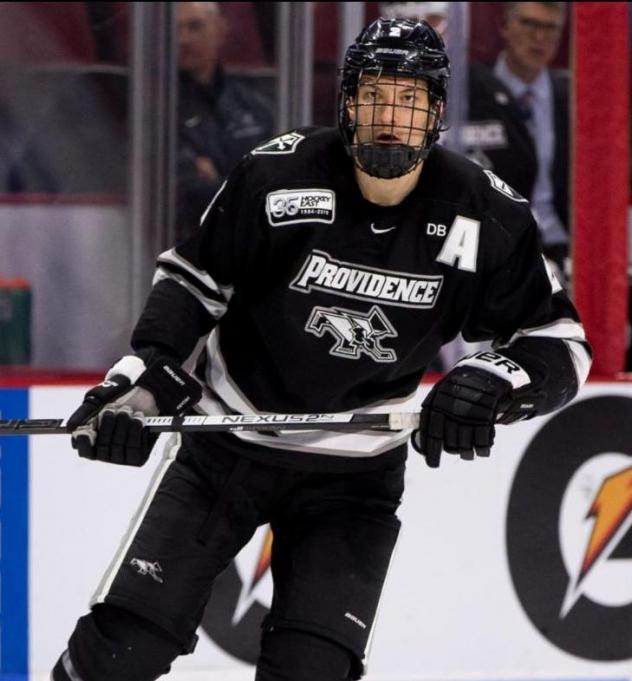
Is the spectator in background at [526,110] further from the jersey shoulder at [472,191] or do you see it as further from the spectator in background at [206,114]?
the jersey shoulder at [472,191]

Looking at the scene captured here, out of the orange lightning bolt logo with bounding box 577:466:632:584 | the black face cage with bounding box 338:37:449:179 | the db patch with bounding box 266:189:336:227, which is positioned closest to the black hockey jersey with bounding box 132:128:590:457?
the db patch with bounding box 266:189:336:227

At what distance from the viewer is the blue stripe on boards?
138 inches

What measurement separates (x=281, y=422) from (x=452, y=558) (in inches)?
48.6

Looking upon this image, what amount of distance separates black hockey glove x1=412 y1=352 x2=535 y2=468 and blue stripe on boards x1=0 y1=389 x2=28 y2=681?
49.6 inches

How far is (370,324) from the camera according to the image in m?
2.58

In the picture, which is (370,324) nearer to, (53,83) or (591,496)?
(591,496)

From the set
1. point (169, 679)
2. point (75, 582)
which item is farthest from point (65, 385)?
point (169, 679)

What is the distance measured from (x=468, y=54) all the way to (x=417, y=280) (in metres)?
1.92

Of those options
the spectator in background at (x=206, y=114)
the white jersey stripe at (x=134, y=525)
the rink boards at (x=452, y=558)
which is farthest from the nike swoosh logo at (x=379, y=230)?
the spectator in background at (x=206, y=114)

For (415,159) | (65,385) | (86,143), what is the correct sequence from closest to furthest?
(415,159) < (65,385) < (86,143)

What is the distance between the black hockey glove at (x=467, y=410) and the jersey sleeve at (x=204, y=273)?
388 mm

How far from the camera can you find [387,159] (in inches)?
97.0

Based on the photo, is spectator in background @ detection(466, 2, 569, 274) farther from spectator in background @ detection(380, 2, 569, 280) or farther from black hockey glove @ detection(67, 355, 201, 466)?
black hockey glove @ detection(67, 355, 201, 466)

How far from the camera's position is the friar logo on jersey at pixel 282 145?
2632 mm
